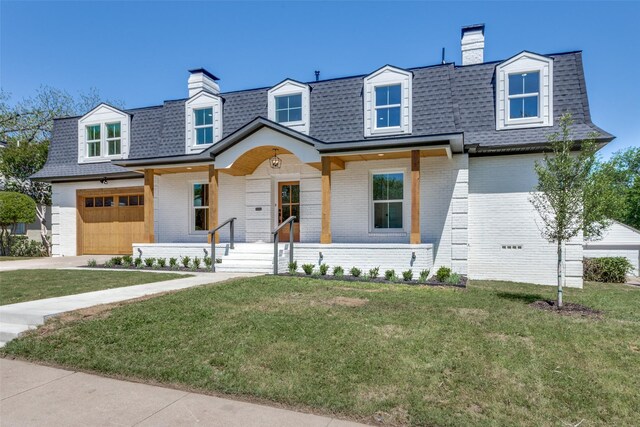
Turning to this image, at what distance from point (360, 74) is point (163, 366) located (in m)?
11.7

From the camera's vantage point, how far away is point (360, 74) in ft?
44.9

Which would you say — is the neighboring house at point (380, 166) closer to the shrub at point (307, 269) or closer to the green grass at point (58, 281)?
the shrub at point (307, 269)

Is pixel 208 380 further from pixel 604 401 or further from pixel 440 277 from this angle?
pixel 440 277

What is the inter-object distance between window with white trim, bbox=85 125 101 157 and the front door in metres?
8.74

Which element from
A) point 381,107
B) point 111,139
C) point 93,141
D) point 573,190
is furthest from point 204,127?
point 573,190

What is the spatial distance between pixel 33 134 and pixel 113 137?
11.6m

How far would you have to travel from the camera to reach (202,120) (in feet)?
49.9

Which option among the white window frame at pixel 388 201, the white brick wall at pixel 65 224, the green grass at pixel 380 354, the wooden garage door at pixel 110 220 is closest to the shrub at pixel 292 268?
the white window frame at pixel 388 201

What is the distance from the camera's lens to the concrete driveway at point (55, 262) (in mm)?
13664

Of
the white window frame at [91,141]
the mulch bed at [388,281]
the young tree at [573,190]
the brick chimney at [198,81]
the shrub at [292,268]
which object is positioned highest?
the brick chimney at [198,81]

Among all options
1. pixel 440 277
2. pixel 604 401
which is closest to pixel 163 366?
pixel 604 401

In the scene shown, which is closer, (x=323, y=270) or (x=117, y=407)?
(x=117, y=407)

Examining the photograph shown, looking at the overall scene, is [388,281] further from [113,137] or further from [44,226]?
[44,226]

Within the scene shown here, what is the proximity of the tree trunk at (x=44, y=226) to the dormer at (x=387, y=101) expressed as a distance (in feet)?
52.0
